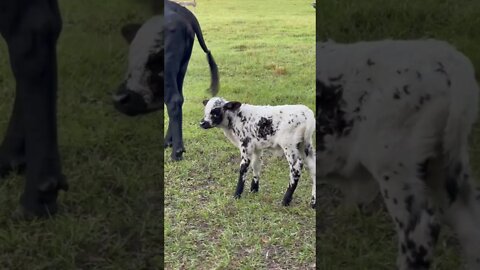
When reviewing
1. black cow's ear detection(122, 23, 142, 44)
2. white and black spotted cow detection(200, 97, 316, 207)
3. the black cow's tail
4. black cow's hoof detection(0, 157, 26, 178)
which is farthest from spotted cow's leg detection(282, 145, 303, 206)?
black cow's hoof detection(0, 157, 26, 178)

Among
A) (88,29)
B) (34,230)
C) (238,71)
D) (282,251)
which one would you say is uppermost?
(88,29)

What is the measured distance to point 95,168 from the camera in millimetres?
1289

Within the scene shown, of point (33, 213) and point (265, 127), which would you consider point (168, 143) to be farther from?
point (33, 213)

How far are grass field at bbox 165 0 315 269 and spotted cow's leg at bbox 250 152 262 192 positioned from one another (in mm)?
21

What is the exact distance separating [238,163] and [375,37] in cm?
51

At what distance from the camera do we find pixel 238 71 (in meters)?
1.58

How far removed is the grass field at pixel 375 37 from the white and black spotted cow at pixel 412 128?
0.30ft

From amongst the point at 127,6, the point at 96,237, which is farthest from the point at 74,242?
the point at 127,6

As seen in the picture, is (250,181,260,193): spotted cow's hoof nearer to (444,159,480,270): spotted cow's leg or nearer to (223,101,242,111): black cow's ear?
(223,101,242,111): black cow's ear

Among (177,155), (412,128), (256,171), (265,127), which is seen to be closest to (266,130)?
(265,127)

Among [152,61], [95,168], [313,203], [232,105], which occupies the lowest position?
[313,203]

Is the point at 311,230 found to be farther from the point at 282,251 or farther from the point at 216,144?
the point at 216,144

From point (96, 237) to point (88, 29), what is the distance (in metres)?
0.44

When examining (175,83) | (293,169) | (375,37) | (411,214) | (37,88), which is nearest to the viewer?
(411,214)
